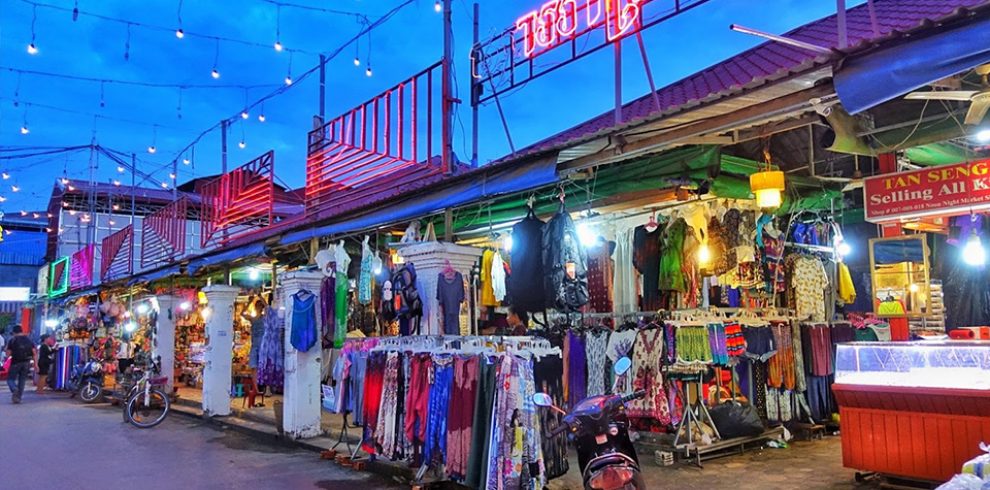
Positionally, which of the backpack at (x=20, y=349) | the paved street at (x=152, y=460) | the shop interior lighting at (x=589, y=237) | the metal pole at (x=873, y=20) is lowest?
the paved street at (x=152, y=460)

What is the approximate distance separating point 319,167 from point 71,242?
84.7ft

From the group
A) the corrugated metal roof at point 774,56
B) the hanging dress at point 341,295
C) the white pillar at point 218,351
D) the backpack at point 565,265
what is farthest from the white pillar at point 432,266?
the white pillar at point 218,351

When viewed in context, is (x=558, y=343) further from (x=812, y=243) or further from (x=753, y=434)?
(x=812, y=243)

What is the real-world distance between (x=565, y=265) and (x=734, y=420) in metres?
3.73

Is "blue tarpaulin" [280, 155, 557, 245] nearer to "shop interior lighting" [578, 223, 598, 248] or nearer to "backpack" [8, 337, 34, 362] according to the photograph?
"shop interior lighting" [578, 223, 598, 248]

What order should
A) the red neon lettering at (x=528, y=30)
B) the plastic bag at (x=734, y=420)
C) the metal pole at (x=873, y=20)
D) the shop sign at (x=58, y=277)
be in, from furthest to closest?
the shop sign at (x=58, y=277) → the red neon lettering at (x=528, y=30) → the plastic bag at (x=734, y=420) → the metal pole at (x=873, y=20)

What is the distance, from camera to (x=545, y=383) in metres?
6.30

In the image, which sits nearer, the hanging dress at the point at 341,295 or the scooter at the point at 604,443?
the scooter at the point at 604,443

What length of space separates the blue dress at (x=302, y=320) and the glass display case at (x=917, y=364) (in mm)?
7081

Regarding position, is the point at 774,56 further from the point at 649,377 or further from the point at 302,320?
the point at 302,320

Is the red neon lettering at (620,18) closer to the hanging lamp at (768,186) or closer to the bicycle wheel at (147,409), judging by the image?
the hanging lamp at (768,186)

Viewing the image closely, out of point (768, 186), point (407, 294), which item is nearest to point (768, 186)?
point (768, 186)

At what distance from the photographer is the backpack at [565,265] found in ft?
20.1

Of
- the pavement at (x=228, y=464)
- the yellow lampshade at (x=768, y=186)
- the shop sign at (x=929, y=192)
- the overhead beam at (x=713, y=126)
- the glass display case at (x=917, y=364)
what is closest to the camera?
the overhead beam at (x=713, y=126)
